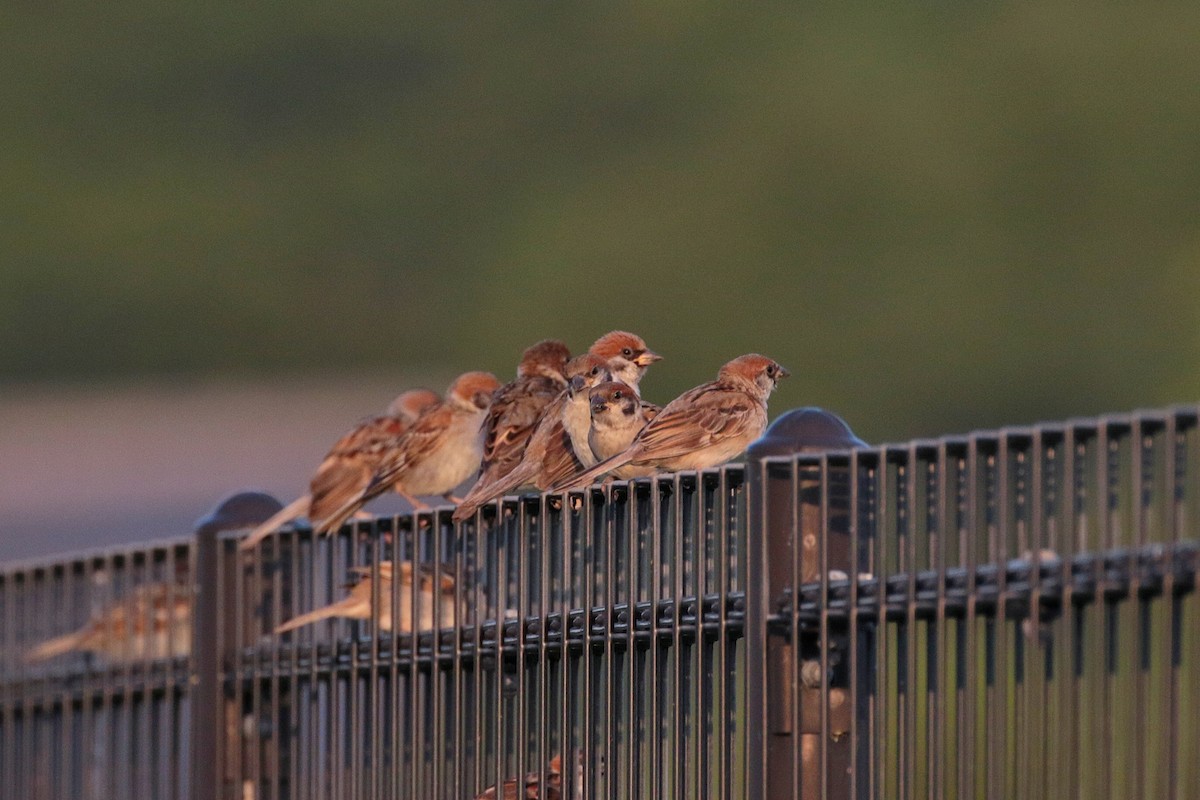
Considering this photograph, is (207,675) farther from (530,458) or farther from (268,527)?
(530,458)

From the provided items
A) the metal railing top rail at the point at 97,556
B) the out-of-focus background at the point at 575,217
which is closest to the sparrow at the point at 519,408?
the metal railing top rail at the point at 97,556

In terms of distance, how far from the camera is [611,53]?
52312 mm

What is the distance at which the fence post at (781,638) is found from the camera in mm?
5711

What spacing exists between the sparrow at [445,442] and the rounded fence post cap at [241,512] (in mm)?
2180

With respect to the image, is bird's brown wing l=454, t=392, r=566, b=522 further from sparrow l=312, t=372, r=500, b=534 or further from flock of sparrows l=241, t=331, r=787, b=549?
sparrow l=312, t=372, r=500, b=534

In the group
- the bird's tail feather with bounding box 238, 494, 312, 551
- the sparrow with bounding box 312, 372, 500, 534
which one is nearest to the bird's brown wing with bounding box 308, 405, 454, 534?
the sparrow with bounding box 312, 372, 500, 534

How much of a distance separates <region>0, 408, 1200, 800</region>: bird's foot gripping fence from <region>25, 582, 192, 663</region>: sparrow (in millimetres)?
17

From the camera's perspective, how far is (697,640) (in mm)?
6020

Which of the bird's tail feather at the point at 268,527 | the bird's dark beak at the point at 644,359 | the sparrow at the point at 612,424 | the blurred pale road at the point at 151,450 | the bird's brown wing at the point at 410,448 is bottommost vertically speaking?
the blurred pale road at the point at 151,450

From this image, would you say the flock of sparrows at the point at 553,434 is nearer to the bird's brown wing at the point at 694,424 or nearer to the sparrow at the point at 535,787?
the bird's brown wing at the point at 694,424

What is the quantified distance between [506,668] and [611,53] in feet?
151

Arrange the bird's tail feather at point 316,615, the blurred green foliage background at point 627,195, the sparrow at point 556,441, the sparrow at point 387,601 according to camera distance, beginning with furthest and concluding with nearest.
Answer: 1. the blurred green foliage background at point 627,195
2. the sparrow at point 556,441
3. the bird's tail feather at point 316,615
4. the sparrow at point 387,601

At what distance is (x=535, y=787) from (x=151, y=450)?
32.4 meters

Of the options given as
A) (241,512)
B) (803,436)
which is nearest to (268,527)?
(241,512)
